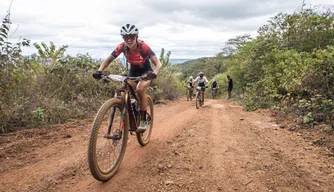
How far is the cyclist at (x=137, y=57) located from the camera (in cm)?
407

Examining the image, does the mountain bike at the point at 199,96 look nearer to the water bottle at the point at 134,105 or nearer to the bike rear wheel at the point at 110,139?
the water bottle at the point at 134,105

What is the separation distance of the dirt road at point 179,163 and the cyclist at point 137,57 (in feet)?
3.01

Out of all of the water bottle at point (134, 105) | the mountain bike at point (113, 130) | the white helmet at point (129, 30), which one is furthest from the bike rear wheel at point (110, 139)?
the white helmet at point (129, 30)

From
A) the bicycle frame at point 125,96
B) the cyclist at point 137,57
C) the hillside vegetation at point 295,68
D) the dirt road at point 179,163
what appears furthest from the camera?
the hillside vegetation at point 295,68

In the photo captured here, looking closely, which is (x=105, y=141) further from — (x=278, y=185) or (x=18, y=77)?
(x=18, y=77)

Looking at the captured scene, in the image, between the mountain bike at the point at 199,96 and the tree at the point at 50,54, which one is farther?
the mountain bike at the point at 199,96

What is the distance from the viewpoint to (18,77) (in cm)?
510

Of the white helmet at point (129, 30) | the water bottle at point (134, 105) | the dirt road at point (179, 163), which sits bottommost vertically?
the dirt road at point (179, 163)

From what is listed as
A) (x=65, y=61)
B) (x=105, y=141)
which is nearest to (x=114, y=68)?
(x=65, y=61)

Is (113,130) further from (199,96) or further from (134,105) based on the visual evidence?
(199,96)

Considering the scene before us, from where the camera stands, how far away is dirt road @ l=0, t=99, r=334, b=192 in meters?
3.14

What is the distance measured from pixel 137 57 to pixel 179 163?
211 centimetres

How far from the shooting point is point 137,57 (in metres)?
4.51

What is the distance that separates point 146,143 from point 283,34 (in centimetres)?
1642
